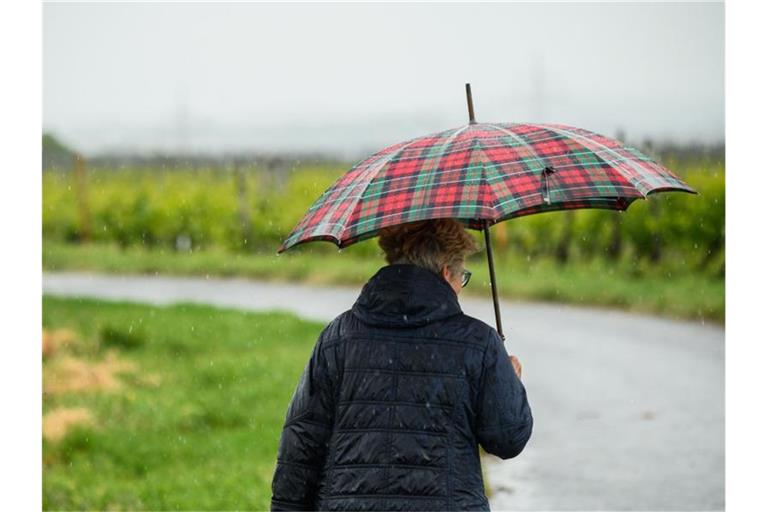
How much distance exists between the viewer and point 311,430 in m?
2.63

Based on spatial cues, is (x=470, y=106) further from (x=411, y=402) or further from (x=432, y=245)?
(x=411, y=402)

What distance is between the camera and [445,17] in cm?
1006

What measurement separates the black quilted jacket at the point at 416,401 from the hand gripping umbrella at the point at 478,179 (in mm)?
207

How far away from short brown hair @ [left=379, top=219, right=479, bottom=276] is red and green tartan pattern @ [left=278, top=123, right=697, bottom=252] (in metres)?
0.06

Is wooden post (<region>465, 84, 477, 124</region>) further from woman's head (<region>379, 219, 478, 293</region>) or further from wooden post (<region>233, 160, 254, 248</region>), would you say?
wooden post (<region>233, 160, 254, 248</region>)

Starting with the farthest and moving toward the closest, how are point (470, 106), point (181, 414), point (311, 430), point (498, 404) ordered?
point (181, 414) → point (470, 106) → point (311, 430) → point (498, 404)

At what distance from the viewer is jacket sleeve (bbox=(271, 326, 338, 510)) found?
8.64 ft

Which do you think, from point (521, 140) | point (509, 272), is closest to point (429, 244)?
point (521, 140)

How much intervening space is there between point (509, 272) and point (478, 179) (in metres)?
12.2

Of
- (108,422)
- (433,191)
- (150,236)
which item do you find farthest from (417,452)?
(150,236)

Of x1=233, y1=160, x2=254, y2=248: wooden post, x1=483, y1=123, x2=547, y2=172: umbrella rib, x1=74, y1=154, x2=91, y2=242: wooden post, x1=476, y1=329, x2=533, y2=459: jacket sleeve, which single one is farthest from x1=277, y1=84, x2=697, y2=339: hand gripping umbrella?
x1=74, y1=154, x2=91, y2=242: wooden post
